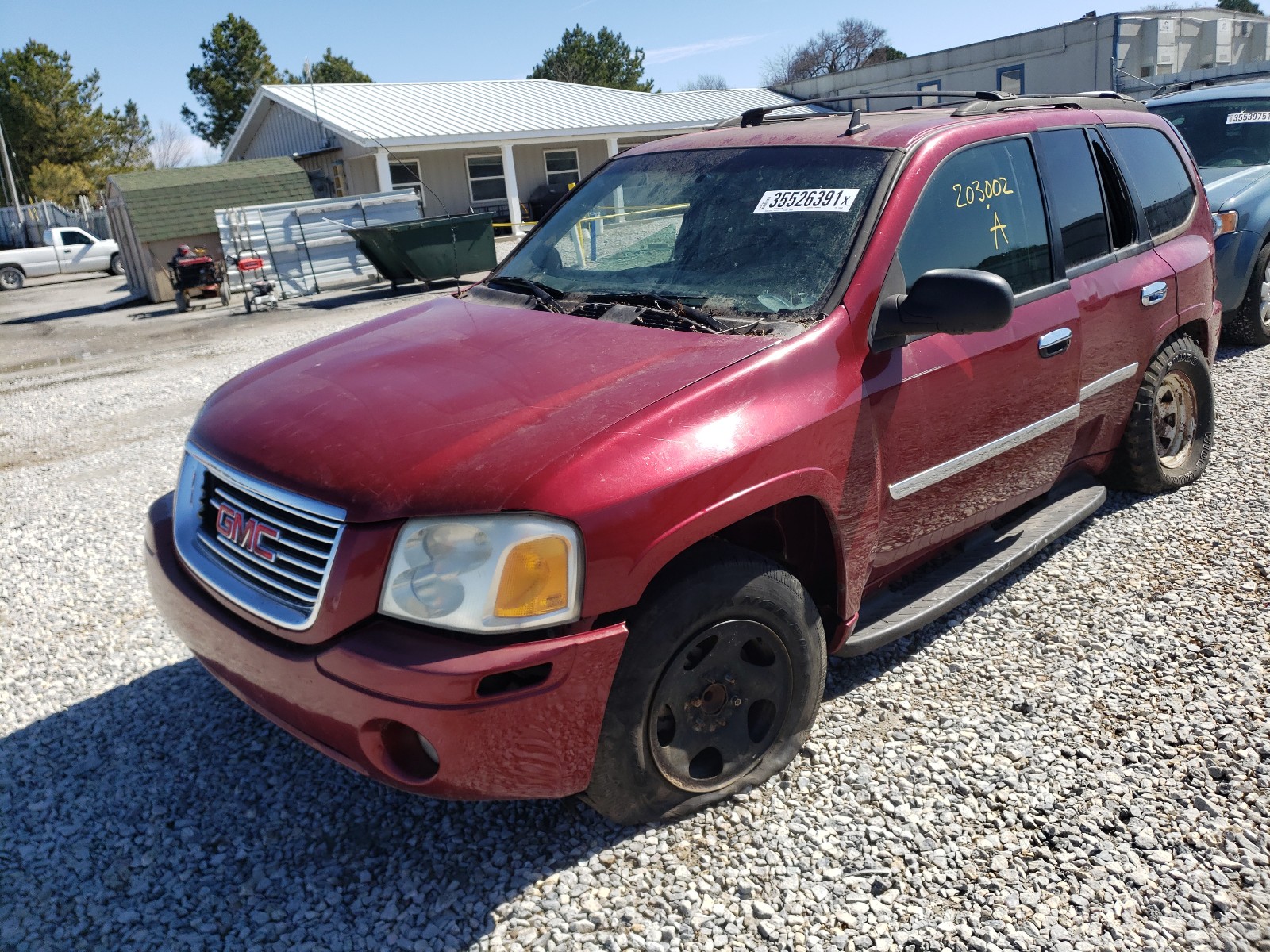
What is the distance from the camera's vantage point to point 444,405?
2594mm

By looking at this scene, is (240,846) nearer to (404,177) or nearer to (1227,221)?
(1227,221)

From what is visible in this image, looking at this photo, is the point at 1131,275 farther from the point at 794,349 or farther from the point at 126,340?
the point at 126,340

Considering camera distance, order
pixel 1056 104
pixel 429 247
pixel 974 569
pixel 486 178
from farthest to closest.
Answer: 1. pixel 486 178
2. pixel 429 247
3. pixel 1056 104
4. pixel 974 569

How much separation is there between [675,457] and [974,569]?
165 cm

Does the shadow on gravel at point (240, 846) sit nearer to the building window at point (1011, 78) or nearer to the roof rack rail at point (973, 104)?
the roof rack rail at point (973, 104)

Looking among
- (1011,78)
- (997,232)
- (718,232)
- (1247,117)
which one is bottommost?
(997,232)

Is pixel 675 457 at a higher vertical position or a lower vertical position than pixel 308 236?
lower

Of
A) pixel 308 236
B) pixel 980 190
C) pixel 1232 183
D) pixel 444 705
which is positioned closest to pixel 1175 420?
pixel 980 190

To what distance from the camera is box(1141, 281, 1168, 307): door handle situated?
4094 millimetres

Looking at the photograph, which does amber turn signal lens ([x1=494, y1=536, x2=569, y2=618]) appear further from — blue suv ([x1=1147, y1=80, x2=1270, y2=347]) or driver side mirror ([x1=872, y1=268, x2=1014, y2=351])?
blue suv ([x1=1147, y1=80, x2=1270, y2=347])

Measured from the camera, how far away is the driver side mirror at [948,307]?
8.77 ft

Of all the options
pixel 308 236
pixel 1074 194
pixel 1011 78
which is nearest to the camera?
pixel 1074 194

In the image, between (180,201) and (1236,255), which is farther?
(180,201)

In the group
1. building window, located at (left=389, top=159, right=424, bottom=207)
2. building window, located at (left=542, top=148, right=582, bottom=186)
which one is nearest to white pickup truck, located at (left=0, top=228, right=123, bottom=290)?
building window, located at (left=389, top=159, right=424, bottom=207)
